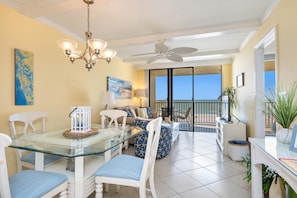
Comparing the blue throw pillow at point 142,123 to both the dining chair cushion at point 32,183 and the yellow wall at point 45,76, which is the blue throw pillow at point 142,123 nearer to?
the yellow wall at point 45,76

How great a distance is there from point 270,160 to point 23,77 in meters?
3.06

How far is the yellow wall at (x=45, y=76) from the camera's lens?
2.20 m

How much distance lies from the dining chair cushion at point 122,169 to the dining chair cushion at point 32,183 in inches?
13.3

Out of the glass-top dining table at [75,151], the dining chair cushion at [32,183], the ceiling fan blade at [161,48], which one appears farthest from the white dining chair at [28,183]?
the ceiling fan blade at [161,48]

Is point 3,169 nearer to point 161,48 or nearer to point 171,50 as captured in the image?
point 161,48

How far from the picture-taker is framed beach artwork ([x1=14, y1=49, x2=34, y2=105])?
2307mm

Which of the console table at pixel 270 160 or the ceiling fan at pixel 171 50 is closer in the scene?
the console table at pixel 270 160

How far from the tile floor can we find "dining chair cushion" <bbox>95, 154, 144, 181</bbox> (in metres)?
0.62

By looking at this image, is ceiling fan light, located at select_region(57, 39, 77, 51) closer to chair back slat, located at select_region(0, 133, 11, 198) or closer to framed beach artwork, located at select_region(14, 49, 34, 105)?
framed beach artwork, located at select_region(14, 49, 34, 105)

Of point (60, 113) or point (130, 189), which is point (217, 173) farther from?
point (60, 113)

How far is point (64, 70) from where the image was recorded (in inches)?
123

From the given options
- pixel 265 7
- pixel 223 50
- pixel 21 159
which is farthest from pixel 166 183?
pixel 223 50

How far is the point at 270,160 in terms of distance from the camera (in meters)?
1.30

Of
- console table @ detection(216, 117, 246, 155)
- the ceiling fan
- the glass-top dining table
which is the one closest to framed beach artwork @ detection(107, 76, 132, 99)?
the ceiling fan
